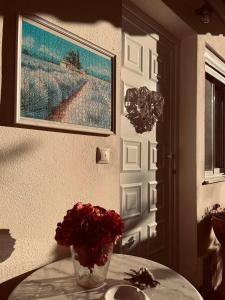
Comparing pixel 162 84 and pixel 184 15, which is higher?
pixel 184 15

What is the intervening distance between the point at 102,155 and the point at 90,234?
2.34 feet

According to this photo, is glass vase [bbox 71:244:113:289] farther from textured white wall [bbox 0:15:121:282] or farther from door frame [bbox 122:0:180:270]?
door frame [bbox 122:0:180:270]

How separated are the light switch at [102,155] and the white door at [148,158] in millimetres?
391

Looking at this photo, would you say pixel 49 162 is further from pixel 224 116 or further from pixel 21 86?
pixel 224 116

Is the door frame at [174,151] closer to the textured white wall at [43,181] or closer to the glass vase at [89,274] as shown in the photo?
the textured white wall at [43,181]

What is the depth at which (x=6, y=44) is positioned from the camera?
1.28 meters

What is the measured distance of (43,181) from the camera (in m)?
1.43

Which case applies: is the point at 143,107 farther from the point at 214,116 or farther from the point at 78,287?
the point at 78,287

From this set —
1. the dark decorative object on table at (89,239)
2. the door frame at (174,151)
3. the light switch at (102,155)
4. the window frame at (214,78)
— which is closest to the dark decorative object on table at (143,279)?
the dark decorative object on table at (89,239)

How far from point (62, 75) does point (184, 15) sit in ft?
5.19

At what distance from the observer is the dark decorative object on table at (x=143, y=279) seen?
117 cm

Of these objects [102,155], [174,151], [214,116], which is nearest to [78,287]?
[102,155]

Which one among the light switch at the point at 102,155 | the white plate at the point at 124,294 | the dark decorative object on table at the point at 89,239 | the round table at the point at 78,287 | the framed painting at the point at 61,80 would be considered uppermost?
the framed painting at the point at 61,80

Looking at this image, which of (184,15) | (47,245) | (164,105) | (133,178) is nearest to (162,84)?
(164,105)
